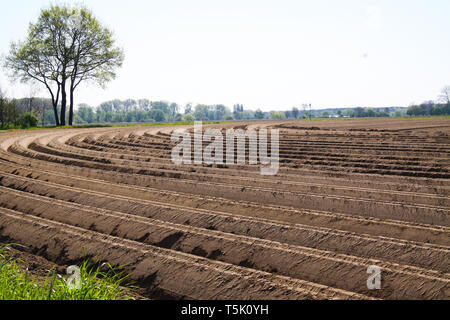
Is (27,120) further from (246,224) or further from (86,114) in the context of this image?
(86,114)

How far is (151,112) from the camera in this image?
397 ft

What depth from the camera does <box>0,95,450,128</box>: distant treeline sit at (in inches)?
1861

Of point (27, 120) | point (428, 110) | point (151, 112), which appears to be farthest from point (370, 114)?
point (27, 120)

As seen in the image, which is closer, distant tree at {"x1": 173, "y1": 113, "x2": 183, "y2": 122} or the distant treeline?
the distant treeline

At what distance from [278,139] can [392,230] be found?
35.3 ft

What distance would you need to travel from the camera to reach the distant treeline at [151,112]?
1861 inches

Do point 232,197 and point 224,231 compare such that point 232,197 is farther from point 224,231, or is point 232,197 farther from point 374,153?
point 374,153

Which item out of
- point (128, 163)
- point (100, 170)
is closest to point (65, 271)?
point (100, 170)

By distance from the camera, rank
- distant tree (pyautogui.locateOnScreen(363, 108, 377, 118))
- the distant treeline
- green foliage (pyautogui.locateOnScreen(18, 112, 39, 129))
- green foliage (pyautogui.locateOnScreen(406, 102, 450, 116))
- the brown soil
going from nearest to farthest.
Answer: the brown soil
green foliage (pyautogui.locateOnScreen(18, 112, 39, 129))
the distant treeline
green foliage (pyautogui.locateOnScreen(406, 102, 450, 116))
distant tree (pyautogui.locateOnScreen(363, 108, 377, 118))

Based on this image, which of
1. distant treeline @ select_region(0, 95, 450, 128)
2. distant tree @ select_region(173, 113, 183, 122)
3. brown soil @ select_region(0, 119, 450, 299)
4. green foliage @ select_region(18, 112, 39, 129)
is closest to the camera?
brown soil @ select_region(0, 119, 450, 299)

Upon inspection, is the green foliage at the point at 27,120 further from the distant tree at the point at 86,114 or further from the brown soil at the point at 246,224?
the distant tree at the point at 86,114

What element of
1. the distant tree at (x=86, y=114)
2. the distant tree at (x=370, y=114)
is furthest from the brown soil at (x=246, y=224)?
the distant tree at (x=86, y=114)

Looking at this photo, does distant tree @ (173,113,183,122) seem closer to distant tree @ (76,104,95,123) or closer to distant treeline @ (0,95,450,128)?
distant treeline @ (0,95,450,128)

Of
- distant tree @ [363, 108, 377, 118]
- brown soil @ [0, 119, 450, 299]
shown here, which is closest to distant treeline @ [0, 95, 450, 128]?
distant tree @ [363, 108, 377, 118]
